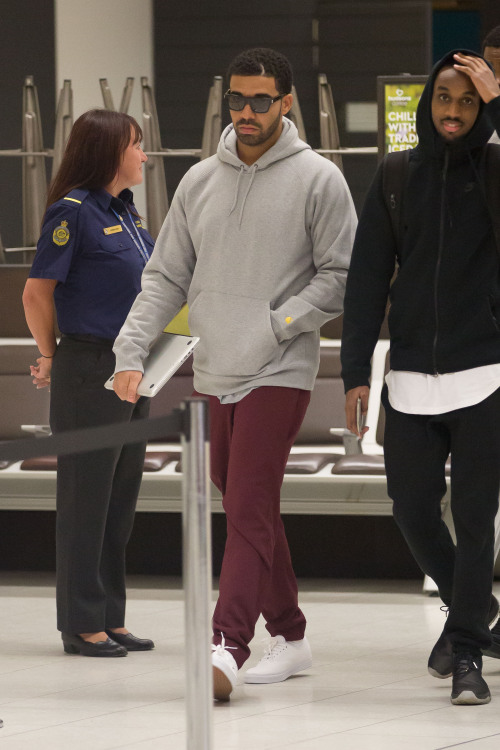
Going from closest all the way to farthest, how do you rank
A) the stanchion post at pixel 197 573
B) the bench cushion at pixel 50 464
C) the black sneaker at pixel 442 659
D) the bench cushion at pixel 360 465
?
the stanchion post at pixel 197 573
the black sneaker at pixel 442 659
the bench cushion at pixel 360 465
the bench cushion at pixel 50 464

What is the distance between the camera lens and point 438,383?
317 cm

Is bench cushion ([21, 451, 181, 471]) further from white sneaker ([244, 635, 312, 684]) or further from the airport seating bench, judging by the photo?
white sneaker ([244, 635, 312, 684])

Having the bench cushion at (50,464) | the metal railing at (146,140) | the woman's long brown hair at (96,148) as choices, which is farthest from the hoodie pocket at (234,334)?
the metal railing at (146,140)

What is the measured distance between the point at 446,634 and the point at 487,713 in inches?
10.5

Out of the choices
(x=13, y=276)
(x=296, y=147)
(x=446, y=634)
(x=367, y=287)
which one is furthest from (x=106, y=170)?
(x=13, y=276)

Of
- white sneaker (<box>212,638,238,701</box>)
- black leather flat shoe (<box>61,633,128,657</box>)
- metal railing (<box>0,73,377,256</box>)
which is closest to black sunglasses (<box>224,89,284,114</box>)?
white sneaker (<box>212,638,238,701</box>)

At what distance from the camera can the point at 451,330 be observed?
10.4ft

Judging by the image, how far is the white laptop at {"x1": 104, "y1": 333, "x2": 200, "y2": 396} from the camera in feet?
11.0

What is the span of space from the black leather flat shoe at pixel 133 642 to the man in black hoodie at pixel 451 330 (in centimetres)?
110

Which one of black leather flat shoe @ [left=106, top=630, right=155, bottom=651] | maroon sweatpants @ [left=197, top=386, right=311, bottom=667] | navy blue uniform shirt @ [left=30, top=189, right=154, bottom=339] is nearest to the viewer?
maroon sweatpants @ [left=197, top=386, right=311, bottom=667]

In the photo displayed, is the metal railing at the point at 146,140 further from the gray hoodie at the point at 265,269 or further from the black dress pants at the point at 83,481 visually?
the gray hoodie at the point at 265,269

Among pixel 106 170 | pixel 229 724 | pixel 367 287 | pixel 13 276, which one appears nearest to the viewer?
pixel 229 724

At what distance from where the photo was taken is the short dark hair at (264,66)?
3.33 meters

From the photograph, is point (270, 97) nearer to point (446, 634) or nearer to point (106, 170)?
point (106, 170)
